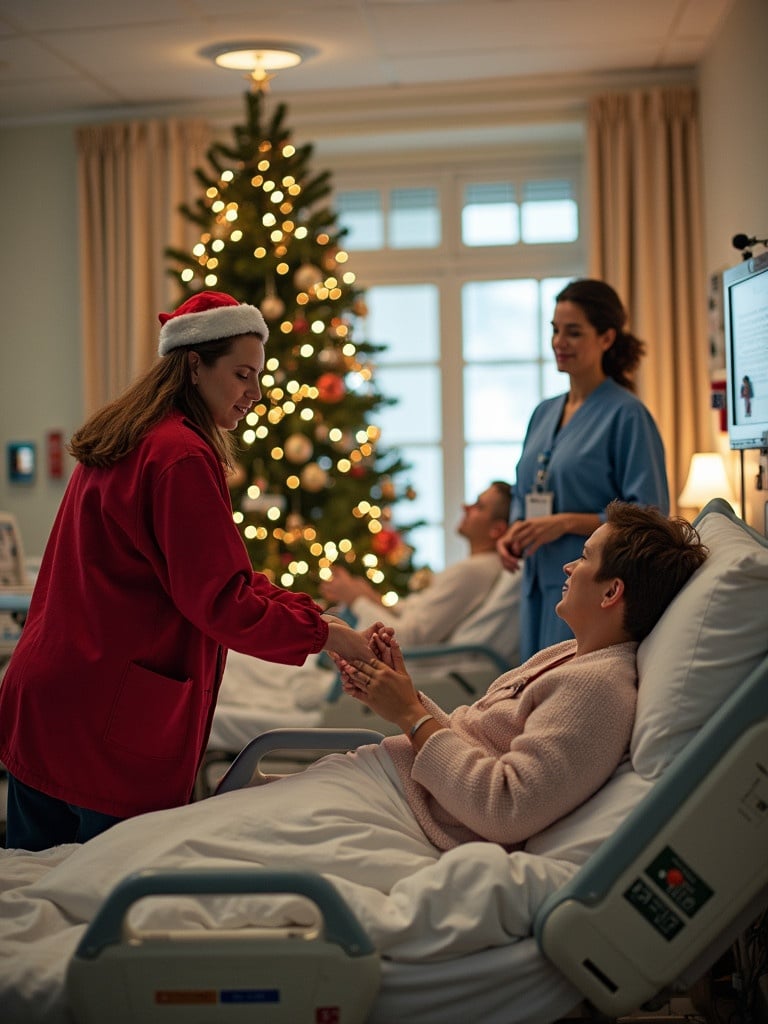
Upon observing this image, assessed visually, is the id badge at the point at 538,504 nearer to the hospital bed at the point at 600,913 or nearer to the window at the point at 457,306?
the hospital bed at the point at 600,913

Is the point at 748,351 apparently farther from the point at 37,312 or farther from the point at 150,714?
→ the point at 37,312

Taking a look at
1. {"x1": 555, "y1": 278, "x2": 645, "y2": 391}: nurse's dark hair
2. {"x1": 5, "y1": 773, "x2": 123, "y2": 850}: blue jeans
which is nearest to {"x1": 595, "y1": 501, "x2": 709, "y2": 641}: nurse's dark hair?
{"x1": 5, "y1": 773, "x2": 123, "y2": 850}: blue jeans

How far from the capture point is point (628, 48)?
5.47m

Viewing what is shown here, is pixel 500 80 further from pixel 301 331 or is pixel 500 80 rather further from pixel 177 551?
pixel 177 551

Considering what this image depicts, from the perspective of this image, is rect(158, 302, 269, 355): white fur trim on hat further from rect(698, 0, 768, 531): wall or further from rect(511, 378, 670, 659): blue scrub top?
rect(698, 0, 768, 531): wall

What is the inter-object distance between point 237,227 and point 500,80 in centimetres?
164

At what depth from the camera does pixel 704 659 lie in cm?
172

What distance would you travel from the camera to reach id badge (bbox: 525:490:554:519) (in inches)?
128

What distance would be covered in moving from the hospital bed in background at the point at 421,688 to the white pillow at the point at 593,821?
1.94 metres

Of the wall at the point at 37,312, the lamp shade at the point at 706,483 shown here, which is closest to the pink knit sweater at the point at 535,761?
the lamp shade at the point at 706,483

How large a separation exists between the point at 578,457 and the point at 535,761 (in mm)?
1559

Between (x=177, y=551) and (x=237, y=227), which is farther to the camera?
(x=237, y=227)

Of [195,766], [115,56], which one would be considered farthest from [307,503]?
[195,766]

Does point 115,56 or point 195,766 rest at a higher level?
point 115,56
